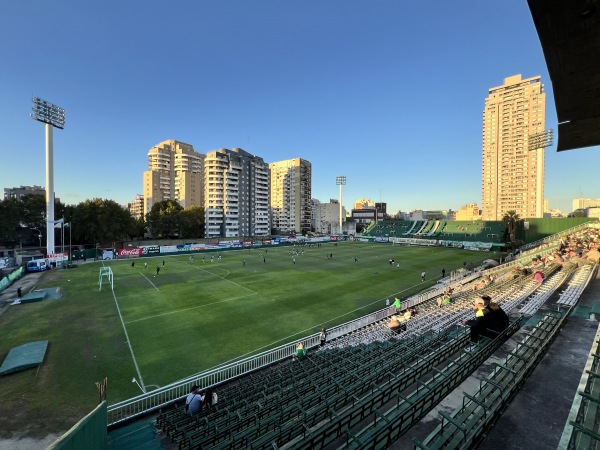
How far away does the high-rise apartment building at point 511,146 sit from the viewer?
11075 cm

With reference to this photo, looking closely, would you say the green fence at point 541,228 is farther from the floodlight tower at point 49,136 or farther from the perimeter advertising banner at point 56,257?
the floodlight tower at point 49,136

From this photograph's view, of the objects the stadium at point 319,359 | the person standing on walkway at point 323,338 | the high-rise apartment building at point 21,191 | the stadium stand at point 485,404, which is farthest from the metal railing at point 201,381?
the high-rise apartment building at point 21,191

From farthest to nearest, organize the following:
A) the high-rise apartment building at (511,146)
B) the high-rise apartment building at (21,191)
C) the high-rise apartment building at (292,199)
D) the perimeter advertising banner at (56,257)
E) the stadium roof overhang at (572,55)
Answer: the high-rise apartment building at (292,199), the high-rise apartment building at (21,191), the high-rise apartment building at (511,146), the perimeter advertising banner at (56,257), the stadium roof overhang at (572,55)

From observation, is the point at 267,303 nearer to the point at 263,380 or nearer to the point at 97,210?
the point at 263,380

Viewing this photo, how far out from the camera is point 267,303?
22.5m

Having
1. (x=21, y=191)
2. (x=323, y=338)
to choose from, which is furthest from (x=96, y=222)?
(x=21, y=191)

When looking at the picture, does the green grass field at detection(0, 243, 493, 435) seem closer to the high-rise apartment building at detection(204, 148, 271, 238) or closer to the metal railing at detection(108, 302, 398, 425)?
the metal railing at detection(108, 302, 398, 425)

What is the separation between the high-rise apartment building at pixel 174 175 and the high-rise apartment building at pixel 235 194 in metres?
26.4

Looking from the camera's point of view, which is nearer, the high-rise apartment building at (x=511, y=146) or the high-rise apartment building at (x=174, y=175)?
the high-rise apartment building at (x=511, y=146)

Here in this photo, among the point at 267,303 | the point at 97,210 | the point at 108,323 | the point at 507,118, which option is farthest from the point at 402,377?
the point at 507,118

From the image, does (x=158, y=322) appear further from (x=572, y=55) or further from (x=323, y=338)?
(x=572, y=55)

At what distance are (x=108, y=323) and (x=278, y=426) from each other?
1747 cm

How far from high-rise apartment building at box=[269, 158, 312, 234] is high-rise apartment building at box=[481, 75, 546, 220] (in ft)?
268

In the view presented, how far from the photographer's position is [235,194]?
303ft
